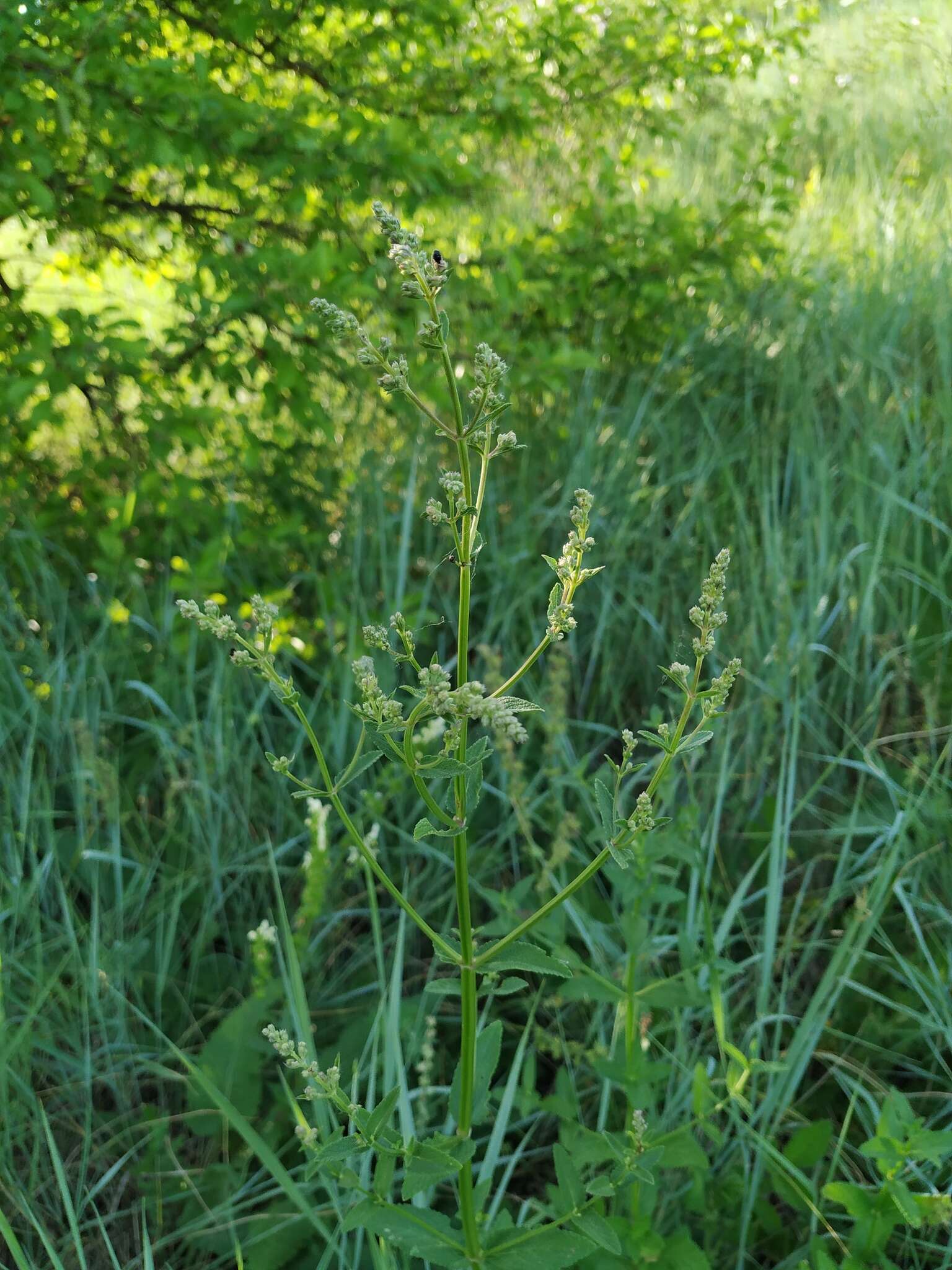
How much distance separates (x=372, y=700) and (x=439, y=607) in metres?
1.86

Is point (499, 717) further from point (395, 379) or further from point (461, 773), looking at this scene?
point (395, 379)

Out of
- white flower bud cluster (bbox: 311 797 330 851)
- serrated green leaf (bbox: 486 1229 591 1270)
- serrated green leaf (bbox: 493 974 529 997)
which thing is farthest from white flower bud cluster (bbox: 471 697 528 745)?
white flower bud cluster (bbox: 311 797 330 851)

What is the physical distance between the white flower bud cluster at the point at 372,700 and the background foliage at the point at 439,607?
0.62 meters

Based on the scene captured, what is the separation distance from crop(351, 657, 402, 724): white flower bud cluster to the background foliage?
62cm

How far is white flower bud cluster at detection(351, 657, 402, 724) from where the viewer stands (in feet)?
3.18

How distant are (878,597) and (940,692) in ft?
1.00

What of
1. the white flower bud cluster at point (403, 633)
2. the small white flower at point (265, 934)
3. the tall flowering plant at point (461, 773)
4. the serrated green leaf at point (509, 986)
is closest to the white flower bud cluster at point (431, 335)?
the tall flowering plant at point (461, 773)

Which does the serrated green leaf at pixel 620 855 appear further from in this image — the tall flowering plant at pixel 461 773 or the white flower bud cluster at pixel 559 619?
the white flower bud cluster at pixel 559 619

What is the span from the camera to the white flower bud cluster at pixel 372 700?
97 centimetres

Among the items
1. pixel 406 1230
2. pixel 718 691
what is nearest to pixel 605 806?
pixel 718 691

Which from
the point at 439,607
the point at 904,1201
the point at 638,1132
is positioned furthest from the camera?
the point at 439,607

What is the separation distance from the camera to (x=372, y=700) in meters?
1.00

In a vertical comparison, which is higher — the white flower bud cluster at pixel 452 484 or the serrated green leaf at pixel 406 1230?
the white flower bud cluster at pixel 452 484

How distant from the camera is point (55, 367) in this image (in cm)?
240
